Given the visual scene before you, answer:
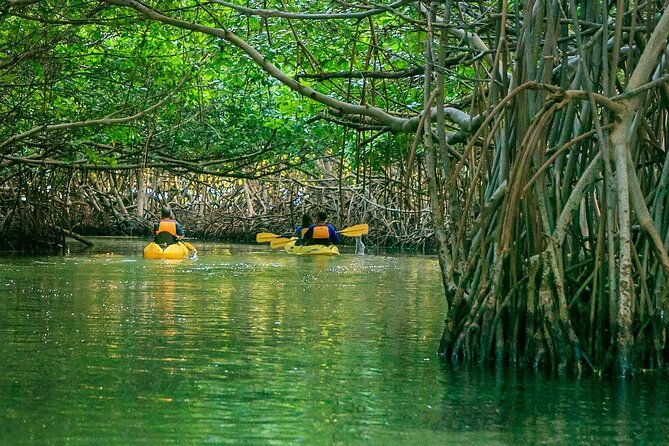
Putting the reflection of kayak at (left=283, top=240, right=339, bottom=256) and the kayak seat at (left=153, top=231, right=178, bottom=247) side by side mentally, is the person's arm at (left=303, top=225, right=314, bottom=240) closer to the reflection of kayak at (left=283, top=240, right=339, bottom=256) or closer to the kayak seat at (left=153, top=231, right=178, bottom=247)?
the reflection of kayak at (left=283, top=240, right=339, bottom=256)

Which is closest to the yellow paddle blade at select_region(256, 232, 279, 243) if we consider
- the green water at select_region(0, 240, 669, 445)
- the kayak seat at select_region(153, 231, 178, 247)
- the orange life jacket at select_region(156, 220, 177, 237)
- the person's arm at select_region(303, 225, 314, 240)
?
the person's arm at select_region(303, 225, 314, 240)

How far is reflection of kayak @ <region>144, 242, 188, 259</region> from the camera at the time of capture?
1988 centimetres

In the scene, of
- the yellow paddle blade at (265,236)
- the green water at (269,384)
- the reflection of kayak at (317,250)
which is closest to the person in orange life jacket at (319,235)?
the reflection of kayak at (317,250)

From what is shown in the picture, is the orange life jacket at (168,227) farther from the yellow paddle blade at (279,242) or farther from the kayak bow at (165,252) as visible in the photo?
the yellow paddle blade at (279,242)

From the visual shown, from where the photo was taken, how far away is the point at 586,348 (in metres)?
6.77

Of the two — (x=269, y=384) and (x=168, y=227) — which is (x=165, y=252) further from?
(x=269, y=384)

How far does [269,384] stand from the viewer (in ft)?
22.1

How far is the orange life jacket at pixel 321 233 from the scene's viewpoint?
2256cm

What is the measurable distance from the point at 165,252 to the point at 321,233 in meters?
3.53

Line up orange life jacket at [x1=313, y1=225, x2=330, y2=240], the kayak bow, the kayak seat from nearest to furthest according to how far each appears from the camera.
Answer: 1. the kayak bow
2. the kayak seat
3. orange life jacket at [x1=313, y1=225, x2=330, y2=240]

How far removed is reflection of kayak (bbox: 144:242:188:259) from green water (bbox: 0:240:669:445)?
781cm

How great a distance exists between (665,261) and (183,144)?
16790mm

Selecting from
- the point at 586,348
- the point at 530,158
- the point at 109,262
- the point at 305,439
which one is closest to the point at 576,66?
the point at 530,158

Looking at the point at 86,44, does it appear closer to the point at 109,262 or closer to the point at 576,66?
the point at 109,262
